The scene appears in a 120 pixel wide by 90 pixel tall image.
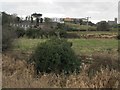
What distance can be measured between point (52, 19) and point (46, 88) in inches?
2967

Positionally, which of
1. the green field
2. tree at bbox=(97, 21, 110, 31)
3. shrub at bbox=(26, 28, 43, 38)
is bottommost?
the green field

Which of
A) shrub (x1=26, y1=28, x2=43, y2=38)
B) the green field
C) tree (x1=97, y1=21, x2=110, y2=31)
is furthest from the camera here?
tree (x1=97, y1=21, x2=110, y2=31)

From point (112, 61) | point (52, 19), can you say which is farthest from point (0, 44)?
point (52, 19)

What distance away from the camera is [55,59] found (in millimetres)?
10758

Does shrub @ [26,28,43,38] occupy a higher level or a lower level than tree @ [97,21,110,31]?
lower

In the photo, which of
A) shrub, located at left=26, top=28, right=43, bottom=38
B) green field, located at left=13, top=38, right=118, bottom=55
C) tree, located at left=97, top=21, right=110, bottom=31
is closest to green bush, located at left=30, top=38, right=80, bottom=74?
green field, located at left=13, top=38, right=118, bottom=55

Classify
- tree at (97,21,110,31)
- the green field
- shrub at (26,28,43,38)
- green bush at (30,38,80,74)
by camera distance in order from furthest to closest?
tree at (97,21,110,31)
shrub at (26,28,43,38)
the green field
green bush at (30,38,80,74)

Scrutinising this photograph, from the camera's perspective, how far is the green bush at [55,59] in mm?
10656

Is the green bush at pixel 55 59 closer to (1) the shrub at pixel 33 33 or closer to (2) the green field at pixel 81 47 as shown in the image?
(2) the green field at pixel 81 47

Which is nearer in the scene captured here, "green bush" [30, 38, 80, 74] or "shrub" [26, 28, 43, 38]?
"green bush" [30, 38, 80, 74]

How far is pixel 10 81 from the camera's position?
8016 millimetres

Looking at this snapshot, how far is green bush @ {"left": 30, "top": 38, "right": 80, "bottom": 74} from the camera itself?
10656 mm

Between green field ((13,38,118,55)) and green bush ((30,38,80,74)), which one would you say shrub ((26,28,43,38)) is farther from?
green bush ((30,38,80,74))

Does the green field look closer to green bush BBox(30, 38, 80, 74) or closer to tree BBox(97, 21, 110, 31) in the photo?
green bush BBox(30, 38, 80, 74)
